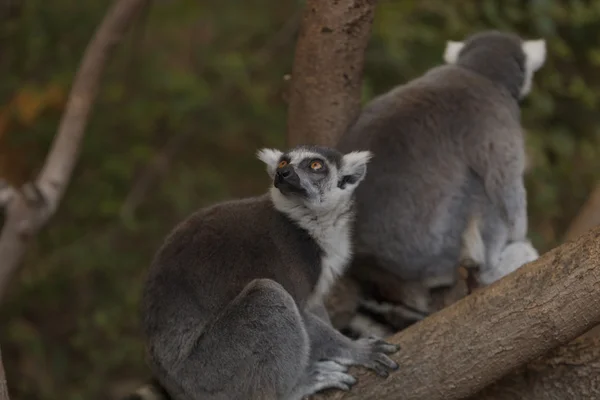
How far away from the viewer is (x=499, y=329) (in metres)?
2.84

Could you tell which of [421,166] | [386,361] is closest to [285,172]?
[386,361]

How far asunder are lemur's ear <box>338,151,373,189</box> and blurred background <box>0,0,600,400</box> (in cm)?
185

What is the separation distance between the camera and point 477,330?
9.43ft

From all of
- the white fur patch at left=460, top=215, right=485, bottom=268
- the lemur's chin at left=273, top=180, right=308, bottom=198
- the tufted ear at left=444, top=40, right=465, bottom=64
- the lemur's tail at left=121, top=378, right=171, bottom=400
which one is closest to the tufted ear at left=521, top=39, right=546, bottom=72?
the tufted ear at left=444, top=40, right=465, bottom=64

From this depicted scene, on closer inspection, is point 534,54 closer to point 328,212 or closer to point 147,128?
point 328,212

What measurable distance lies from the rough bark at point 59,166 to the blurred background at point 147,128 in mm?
1076

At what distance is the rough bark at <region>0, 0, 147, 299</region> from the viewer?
4.05 meters

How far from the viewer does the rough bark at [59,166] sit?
4.05m

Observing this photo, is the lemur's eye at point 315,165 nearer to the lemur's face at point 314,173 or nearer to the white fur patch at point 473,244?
the lemur's face at point 314,173

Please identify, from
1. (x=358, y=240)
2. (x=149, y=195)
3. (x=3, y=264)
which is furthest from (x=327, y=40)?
(x=149, y=195)

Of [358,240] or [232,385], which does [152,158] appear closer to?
[358,240]

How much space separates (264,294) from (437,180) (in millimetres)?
1380

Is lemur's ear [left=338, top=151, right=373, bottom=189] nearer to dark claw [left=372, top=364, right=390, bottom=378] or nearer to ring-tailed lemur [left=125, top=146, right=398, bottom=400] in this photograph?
ring-tailed lemur [left=125, top=146, right=398, bottom=400]

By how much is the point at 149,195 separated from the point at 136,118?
2.97ft
